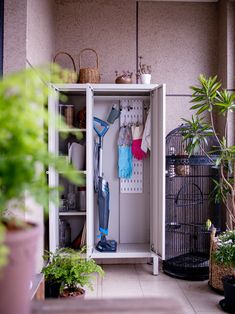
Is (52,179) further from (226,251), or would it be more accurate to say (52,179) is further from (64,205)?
(226,251)

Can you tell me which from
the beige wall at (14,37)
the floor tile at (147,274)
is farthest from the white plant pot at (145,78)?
the floor tile at (147,274)

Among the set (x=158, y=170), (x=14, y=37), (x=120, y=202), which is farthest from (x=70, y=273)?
(x=14, y=37)

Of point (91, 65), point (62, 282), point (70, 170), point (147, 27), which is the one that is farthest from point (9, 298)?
point (147, 27)

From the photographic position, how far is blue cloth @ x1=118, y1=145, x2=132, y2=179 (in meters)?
4.11

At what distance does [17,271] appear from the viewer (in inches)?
38.7

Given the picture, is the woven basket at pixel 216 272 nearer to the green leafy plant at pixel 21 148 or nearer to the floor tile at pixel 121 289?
the floor tile at pixel 121 289

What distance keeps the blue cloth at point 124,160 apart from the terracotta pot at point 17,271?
10.2 feet

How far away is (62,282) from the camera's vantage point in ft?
9.27

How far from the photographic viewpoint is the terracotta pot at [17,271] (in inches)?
38.0

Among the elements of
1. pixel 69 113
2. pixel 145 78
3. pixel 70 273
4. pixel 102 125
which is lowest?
pixel 70 273

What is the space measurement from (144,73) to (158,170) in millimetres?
1205

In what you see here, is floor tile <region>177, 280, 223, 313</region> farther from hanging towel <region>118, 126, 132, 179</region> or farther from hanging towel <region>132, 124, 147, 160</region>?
hanging towel <region>132, 124, 147, 160</region>

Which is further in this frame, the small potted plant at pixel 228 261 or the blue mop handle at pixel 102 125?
the blue mop handle at pixel 102 125

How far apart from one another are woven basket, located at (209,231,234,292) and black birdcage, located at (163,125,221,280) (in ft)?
1.02
